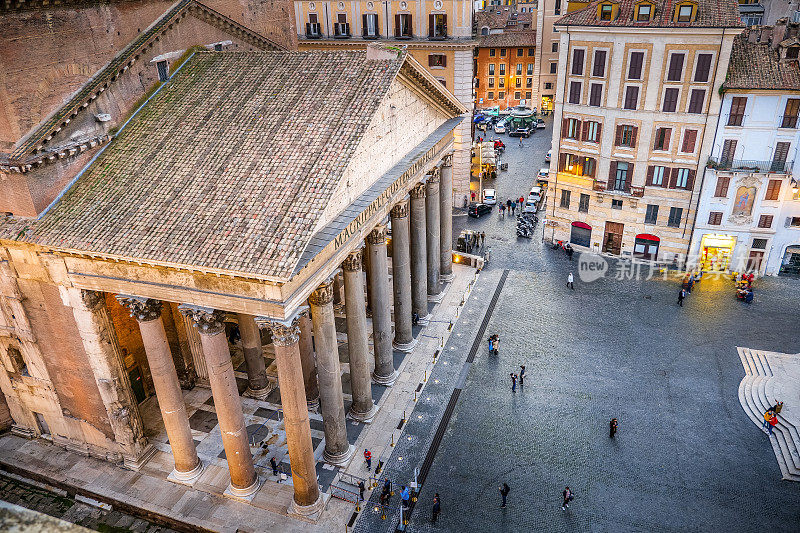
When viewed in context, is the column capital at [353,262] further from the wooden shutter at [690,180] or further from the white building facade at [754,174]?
the white building facade at [754,174]

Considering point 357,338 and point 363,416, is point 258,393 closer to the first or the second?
point 363,416

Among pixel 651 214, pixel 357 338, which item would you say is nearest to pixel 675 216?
pixel 651 214

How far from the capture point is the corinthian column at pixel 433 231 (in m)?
40.2

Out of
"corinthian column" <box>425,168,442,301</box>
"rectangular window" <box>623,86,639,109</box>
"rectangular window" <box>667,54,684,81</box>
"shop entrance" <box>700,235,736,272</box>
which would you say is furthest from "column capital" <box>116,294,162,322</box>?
"shop entrance" <box>700,235,736,272</box>

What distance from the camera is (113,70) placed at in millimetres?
29094

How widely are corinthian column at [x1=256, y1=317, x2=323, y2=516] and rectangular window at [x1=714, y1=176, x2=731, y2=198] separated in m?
37.1

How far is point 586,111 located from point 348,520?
37.1 m

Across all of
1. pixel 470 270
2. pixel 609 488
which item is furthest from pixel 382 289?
pixel 470 270

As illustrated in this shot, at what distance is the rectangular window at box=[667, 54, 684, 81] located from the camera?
44.6 metres

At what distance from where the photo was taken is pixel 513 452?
32.4 m

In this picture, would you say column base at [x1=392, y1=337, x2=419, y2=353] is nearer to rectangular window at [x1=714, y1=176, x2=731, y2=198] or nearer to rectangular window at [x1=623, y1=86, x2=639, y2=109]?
rectangular window at [x1=623, y1=86, x2=639, y2=109]

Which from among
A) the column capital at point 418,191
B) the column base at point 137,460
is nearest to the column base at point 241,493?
the column base at point 137,460

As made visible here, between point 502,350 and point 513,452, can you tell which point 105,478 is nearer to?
point 513,452

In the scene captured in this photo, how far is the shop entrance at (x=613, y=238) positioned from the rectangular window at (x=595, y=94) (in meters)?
10.4
